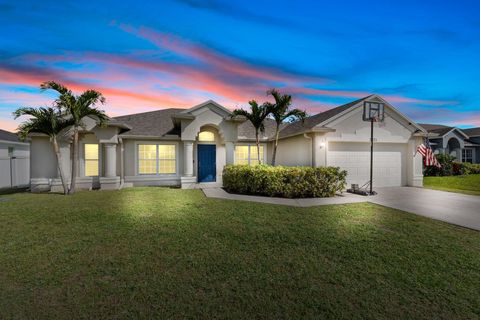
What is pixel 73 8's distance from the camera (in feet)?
25.7

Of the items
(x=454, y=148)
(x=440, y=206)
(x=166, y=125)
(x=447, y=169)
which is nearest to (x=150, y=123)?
(x=166, y=125)

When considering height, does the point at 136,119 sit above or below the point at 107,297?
above

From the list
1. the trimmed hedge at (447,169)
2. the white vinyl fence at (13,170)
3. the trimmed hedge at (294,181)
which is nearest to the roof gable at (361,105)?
the trimmed hedge at (294,181)

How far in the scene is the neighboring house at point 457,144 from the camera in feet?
78.1

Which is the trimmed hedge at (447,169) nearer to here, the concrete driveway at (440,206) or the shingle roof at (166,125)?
the concrete driveway at (440,206)

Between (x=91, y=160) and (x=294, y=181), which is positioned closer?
(x=294, y=181)

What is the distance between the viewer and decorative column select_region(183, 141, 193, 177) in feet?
42.9

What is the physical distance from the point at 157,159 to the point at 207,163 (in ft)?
10.5

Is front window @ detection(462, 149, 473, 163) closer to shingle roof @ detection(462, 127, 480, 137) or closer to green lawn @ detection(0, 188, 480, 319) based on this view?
shingle roof @ detection(462, 127, 480, 137)

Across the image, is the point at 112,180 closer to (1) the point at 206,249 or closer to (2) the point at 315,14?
(1) the point at 206,249

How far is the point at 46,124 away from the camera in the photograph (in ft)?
36.1

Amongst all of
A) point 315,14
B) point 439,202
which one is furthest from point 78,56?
point 439,202

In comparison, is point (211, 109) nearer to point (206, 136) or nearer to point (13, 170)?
point (206, 136)

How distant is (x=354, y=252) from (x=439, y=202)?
24.4 ft
